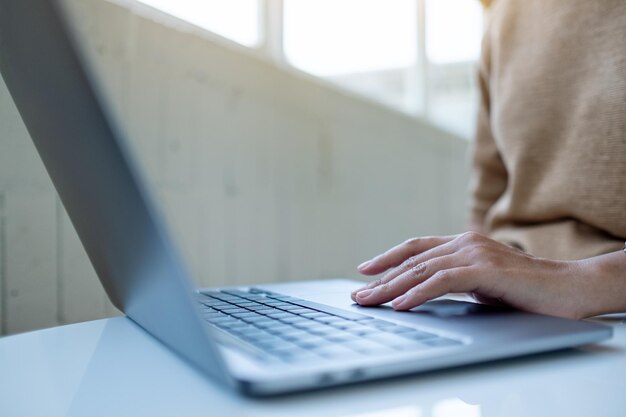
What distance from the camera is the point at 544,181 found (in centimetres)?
102

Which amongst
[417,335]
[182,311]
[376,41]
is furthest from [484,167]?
[376,41]

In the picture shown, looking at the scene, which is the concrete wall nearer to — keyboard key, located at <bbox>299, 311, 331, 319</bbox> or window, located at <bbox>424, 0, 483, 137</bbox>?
keyboard key, located at <bbox>299, 311, 331, 319</bbox>

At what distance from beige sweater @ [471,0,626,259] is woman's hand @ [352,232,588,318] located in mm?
360

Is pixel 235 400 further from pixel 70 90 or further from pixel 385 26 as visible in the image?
pixel 385 26

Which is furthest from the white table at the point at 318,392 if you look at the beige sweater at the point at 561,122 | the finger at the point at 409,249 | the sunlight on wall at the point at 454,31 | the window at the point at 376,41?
the sunlight on wall at the point at 454,31

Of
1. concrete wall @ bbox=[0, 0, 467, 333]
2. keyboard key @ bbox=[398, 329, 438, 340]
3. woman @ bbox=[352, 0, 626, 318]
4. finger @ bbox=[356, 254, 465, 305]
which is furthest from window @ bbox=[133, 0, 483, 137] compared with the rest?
keyboard key @ bbox=[398, 329, 438, 340]

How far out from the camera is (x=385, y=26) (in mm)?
2744

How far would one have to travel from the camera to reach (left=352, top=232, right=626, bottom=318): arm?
1.79 feet

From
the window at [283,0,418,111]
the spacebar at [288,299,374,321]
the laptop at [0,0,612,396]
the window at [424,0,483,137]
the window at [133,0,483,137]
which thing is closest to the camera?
the laptop at [0,0,612,396]

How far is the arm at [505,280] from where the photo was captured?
1.79 ft

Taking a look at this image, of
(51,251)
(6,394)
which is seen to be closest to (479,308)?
(6,394)

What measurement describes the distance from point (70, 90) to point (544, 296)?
18.1 inches

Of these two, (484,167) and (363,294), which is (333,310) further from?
(484,167)

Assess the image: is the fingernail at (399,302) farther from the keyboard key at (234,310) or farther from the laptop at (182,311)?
the keyboard key at (234,310)
